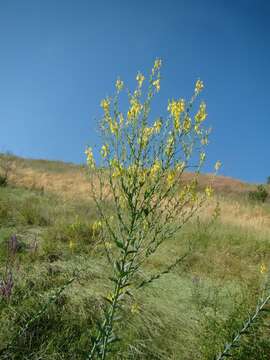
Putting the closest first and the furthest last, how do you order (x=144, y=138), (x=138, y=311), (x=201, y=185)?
(x=144, y=138), (x=138, y=311), (x=201, y=185)

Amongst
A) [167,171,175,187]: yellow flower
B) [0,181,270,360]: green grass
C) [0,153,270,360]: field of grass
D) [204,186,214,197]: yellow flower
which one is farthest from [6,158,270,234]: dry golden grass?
[167,171,175,187]: yellow flower

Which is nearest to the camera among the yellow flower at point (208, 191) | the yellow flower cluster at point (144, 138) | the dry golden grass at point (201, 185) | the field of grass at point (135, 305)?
the yellow flower cluster at point (144, 138)

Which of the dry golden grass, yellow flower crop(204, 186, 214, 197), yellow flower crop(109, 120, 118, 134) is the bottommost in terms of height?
the dry golden grass

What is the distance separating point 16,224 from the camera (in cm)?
823

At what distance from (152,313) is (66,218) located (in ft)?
16.8

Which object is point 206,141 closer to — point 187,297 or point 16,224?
point 187,297

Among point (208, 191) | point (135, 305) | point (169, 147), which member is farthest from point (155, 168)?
point (135, 305)

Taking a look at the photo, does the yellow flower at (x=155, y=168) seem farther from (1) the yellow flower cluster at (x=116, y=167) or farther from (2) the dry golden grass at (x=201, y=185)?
(2) the dry golden grass at (x=201, y=185)

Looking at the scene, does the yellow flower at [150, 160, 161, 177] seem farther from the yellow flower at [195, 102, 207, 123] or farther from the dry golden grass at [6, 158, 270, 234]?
the dry golden grass at [6, 158, 270, 234]

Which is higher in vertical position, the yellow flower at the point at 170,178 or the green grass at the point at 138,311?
the yellow flower at the point at 170,178

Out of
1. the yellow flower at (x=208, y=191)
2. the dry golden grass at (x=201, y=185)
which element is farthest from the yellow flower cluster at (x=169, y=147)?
the dry golden grass at (x=201, y=185)

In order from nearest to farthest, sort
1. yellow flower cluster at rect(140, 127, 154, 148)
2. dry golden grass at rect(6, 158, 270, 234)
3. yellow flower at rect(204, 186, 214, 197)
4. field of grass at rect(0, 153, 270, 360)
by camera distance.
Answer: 1. yellow flower cluster at rect(140, 127, 154, 148)
2. yellow flower at rect(204, 186, 214, 197)
3. field of grass at rect(0, 153, 270, 360)
4. dry golden grass at rect(6, 158, 270, 234)

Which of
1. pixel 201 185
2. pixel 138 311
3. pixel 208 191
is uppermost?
pixel 201 185

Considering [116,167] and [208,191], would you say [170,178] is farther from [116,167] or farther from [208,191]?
[208,191]
